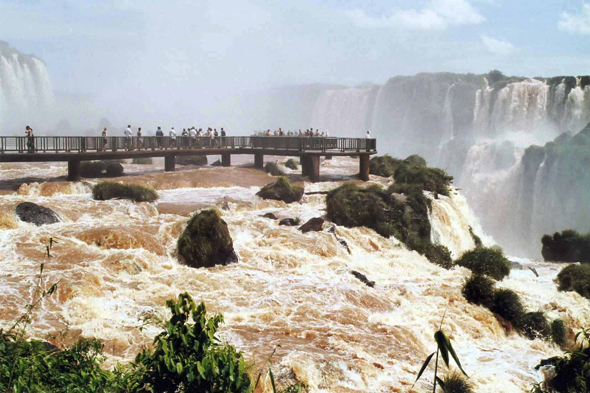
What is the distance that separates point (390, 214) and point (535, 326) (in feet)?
31.3

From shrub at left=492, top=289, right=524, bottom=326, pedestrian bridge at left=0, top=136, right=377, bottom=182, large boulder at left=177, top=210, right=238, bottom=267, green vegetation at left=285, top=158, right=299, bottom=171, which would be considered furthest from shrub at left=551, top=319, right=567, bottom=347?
green vegetation at left=285, top=158, right=299, bottom=171

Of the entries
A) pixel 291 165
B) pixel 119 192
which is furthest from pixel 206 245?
pixel 291 165

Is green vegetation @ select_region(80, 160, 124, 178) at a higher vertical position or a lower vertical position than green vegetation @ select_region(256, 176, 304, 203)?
higher

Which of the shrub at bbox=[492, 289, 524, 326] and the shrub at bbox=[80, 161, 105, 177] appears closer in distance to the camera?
the shrub at bbox=[492, 289, 524, 326]

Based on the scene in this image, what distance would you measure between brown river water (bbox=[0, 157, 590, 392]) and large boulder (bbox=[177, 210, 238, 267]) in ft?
1.39

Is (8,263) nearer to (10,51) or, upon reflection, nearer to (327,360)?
(327,360)

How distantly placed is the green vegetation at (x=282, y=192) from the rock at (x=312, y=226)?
17.3 ft

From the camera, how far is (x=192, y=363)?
5.45 meters

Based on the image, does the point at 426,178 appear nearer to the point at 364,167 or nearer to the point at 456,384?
the point at 364,167

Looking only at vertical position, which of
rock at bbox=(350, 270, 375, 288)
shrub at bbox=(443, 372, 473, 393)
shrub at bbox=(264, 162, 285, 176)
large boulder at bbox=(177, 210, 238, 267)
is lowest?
shrub at bbox=(443, 372, 473, 393)

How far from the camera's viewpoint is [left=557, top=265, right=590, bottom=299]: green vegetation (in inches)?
735

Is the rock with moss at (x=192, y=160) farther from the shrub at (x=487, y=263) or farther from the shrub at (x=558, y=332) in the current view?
the shrub at (x=558, y=332)

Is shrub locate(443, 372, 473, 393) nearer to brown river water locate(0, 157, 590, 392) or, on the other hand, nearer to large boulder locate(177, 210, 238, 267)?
brown river water locate(0, 157, 590, 392)

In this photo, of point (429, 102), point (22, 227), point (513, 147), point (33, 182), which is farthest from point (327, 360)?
point (429, 102)
